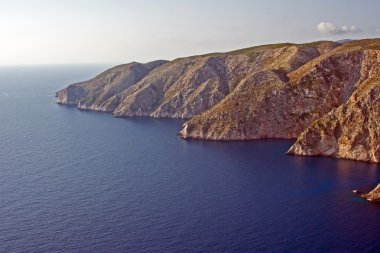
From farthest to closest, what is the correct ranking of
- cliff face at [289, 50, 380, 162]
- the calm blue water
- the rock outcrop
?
cliff face at [289, 50, 380, 162] < the rock outcrop < the calm blue water

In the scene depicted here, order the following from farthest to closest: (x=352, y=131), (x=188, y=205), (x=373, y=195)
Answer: (x=352, y=131), (x=188, y=205), (x=373, y=195)

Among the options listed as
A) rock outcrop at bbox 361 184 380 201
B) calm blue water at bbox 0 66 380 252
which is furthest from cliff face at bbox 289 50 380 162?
rock outcrop at bbox 361 184 380 201

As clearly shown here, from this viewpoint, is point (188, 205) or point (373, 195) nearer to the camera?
point (373, 195)

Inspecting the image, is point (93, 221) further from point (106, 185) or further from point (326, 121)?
point (326, 121)

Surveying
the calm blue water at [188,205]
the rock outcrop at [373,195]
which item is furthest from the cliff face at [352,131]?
the rock outcrop at [373,195]

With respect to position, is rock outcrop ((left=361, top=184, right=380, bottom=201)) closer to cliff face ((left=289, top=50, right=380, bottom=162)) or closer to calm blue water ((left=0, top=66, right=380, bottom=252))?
calm blue water ((left=0, top=66, right=380, bottom=252))

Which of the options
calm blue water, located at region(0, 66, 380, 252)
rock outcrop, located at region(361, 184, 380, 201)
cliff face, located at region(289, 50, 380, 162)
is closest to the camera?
calm blue water, located at region(0, 66, 380, 252)

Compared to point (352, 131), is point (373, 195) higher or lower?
lower

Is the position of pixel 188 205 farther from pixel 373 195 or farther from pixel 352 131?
pixel 352 131

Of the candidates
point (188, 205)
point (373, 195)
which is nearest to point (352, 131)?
point (373, 195)
